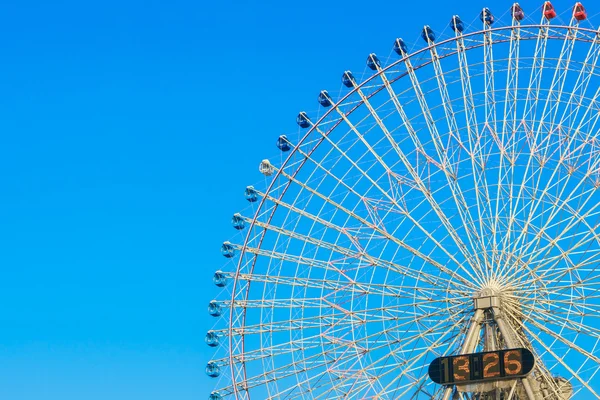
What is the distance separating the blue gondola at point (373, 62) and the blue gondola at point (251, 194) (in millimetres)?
8706

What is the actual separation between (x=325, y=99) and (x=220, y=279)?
35.0 feet

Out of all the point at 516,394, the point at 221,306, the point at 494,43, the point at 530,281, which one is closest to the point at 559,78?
the point at 494,43

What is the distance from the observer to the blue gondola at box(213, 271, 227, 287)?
69.9 m

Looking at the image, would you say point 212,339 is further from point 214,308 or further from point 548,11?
point 548,11

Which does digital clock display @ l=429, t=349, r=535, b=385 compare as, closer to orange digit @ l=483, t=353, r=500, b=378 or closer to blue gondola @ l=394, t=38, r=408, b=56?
orange digit @ l=483, t=353, r=500, b=378

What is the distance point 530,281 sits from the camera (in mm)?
63344

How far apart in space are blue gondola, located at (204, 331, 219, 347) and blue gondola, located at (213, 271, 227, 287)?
256 cm

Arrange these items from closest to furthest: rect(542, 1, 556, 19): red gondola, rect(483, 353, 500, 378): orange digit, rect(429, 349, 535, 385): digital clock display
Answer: rect(429, 349, 535, 385): digital clock display, rect(483, 353, 500, 378): orange digit, rect(542, 1, 556, 19): red gondola

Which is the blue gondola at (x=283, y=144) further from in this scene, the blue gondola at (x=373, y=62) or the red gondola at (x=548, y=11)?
the red gondola at (x=548, y=11)

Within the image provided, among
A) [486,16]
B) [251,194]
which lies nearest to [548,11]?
[486,16]

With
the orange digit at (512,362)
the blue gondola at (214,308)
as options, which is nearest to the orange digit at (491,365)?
the orange digit at (512,362)

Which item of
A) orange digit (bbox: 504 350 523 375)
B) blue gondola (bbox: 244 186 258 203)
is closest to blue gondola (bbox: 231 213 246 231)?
blue gondola (bbox: 244 186 258 203)

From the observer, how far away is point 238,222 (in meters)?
70.5

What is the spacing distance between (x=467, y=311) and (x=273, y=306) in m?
9.82
